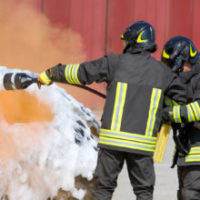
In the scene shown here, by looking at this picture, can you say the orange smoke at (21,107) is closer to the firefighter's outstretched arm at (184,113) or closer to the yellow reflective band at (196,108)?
the firefighter's outstretched arm at (184,113)

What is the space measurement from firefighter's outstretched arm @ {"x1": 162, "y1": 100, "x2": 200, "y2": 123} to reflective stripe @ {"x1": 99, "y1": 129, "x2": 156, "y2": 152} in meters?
0.21

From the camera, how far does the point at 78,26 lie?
301 inches

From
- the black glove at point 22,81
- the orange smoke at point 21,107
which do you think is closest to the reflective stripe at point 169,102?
the orange smoke at point 21,107

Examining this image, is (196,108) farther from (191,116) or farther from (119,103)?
(119,103)

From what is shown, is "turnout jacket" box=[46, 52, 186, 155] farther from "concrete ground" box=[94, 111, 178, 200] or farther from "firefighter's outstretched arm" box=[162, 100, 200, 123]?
"concrete ground" box=[94, 111, 178, 200]

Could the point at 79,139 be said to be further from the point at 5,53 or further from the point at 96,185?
the point at 5,53

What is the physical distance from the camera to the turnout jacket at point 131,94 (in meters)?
3.27

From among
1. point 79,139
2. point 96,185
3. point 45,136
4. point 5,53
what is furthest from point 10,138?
point 5,53

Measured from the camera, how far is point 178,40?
11.8 ft

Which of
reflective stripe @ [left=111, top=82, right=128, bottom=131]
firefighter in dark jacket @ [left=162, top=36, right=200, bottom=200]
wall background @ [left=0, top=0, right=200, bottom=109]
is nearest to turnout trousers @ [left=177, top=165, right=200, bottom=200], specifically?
firefighter in dark jacket @ [left=162, top=36, right=200, bottom=200]

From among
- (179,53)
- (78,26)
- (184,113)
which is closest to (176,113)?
(184,113)

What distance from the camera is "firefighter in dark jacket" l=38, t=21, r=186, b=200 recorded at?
327 centimetres

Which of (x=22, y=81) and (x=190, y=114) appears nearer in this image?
(x=190, y=114)

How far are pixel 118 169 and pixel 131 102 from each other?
Answer: 1.48 ft
